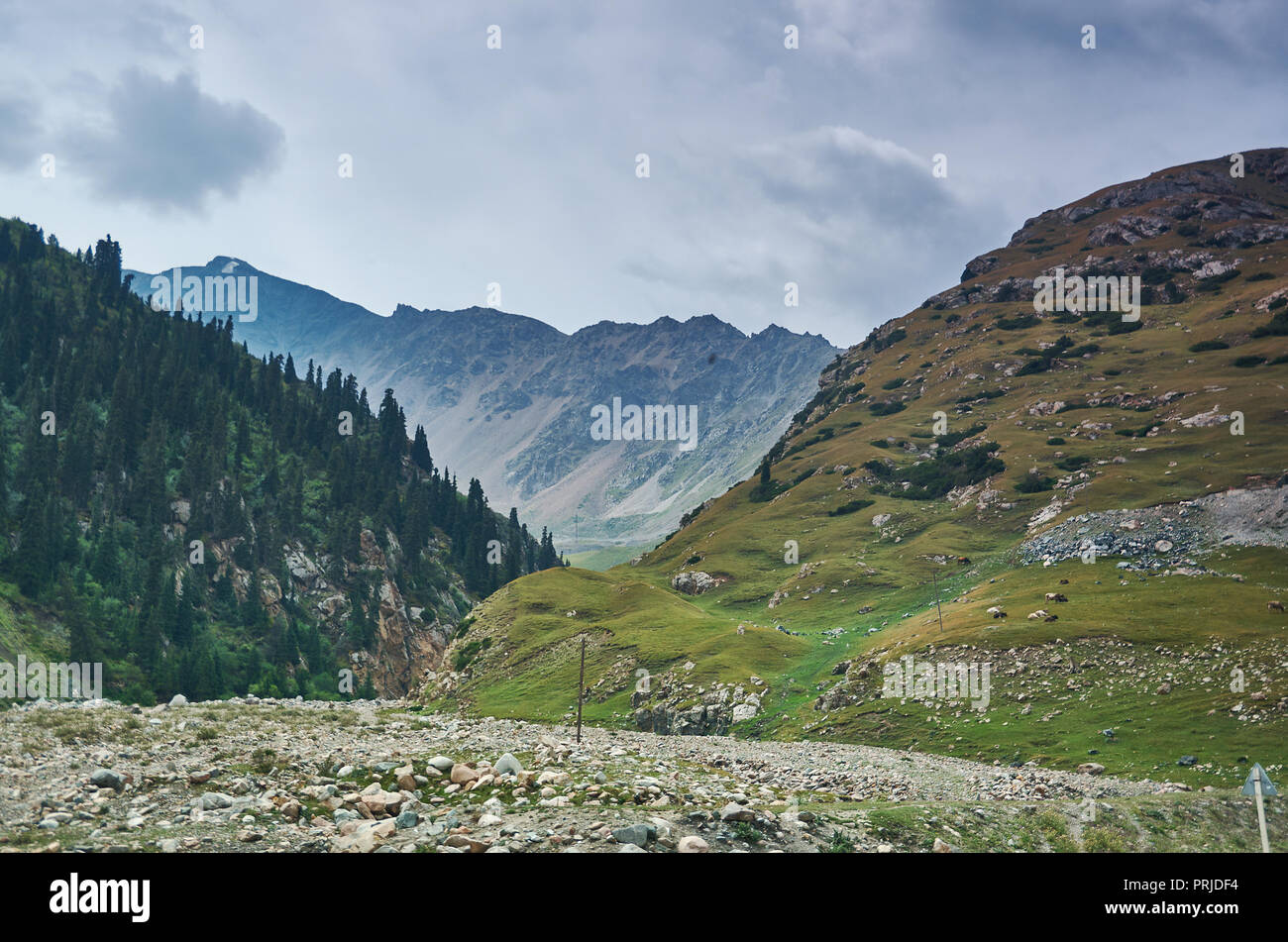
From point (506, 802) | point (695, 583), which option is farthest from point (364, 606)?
point (506, 802)

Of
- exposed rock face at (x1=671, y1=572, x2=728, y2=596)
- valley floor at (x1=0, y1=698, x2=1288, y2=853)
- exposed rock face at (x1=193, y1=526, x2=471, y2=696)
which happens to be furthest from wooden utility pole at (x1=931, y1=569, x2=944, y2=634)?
exposed rock face at (x1=193, y1=526, x2=471, y2=696)

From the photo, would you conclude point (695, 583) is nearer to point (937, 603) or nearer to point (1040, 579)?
point (937, 603)

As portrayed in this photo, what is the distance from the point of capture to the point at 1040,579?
8431cm

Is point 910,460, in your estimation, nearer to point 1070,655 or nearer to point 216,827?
point 1070,655

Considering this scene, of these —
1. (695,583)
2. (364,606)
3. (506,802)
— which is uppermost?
(506,802)

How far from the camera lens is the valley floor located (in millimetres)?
19219

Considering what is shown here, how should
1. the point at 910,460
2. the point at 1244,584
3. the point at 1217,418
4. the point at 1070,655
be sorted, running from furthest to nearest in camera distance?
the point at 910,460 < the point at 1217,418 < the point at 1244,584 < the point at 1070,655

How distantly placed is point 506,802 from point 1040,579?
76299mm

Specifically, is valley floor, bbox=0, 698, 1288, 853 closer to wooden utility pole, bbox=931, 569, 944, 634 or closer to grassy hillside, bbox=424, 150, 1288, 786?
grassy hillside, bbox=424, 150, 1288, 786

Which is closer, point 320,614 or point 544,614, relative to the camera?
point 544,614

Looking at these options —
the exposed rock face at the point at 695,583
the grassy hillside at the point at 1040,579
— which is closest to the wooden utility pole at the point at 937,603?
the grassy hillside at the point at 1040,579

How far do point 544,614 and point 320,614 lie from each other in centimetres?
8018

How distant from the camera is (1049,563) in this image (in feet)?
299
